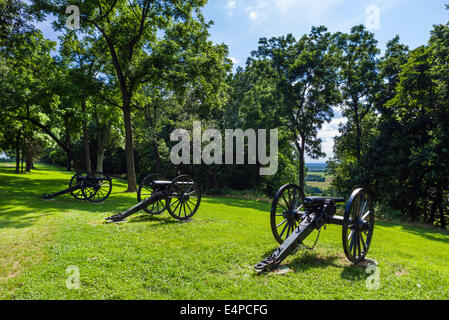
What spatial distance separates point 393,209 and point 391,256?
1620 cm

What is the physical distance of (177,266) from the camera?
445 cm

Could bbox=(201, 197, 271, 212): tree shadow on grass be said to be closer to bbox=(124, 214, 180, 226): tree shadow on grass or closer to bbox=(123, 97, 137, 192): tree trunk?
bbox=(123, 97, 137, 192): tree trunk

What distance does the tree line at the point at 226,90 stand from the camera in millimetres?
14719

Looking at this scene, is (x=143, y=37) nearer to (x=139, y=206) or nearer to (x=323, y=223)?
(x=139, y=206)

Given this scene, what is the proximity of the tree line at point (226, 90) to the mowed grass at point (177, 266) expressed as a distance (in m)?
9.34

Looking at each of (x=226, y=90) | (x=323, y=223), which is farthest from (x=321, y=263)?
(x=226, y=90)

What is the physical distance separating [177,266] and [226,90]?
54.4 ft

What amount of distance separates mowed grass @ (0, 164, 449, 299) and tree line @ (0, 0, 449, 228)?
368 inches

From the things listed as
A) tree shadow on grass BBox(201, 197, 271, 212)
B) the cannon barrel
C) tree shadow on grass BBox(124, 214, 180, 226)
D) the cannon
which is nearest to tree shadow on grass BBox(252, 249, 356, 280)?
the cannon

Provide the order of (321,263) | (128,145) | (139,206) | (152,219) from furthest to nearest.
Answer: (128,145)
(152,219)
(139,206)
(321,263)

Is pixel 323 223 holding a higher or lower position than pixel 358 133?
lower
